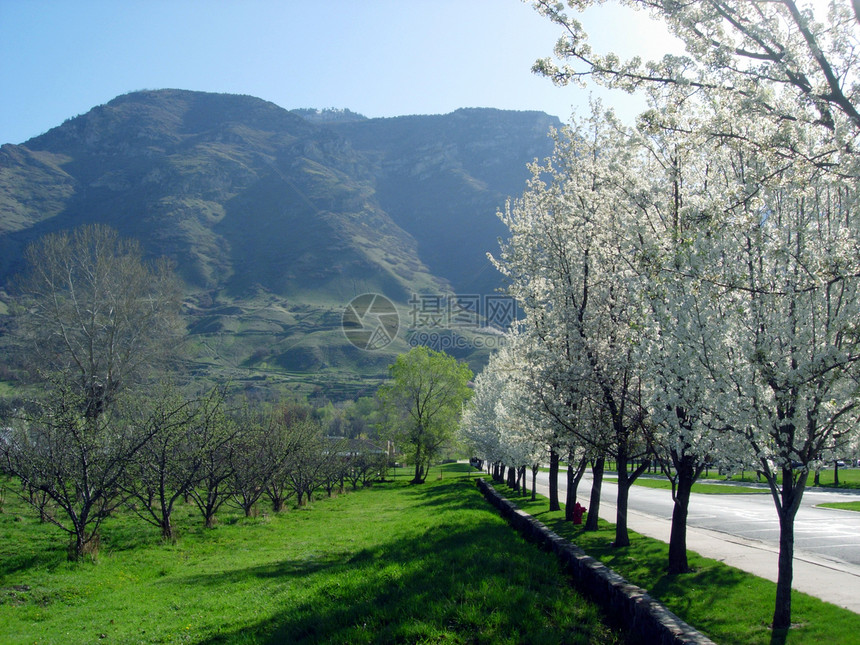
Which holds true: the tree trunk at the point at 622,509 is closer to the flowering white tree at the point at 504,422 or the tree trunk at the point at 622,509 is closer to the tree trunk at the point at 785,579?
the flowering white tree at the point at 504,422

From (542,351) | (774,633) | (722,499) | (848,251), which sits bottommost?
(722,499)

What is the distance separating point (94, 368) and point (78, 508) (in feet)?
47.5

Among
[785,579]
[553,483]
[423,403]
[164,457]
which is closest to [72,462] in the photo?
[164,457]

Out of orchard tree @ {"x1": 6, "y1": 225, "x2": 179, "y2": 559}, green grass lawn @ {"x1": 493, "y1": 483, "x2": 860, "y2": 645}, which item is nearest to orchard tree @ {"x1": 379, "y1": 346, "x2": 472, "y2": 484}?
orchard tree @ {"x1": 6, "y1": 225, "x2": 179, "y2": 559}

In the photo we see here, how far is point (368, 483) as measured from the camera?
47438 millimetres

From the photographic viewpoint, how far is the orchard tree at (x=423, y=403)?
49000 millimetres

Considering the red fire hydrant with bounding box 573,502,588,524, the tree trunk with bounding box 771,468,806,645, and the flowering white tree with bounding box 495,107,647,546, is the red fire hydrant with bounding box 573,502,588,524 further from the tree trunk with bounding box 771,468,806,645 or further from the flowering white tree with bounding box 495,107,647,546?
the tree trunk with bounding box 771,468,806,645

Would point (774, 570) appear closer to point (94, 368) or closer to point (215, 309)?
point (94, 368)

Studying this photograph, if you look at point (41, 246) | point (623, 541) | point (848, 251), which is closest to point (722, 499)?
point (623, 541)

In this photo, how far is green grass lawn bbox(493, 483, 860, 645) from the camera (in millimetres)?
7355

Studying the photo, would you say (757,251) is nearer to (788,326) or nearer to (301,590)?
(788,326)

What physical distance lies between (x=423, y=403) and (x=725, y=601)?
42.1 metres

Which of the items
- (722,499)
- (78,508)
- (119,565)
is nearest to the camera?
(119,565)

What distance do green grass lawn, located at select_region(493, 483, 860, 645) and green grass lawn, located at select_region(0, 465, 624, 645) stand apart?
177 centimetres
